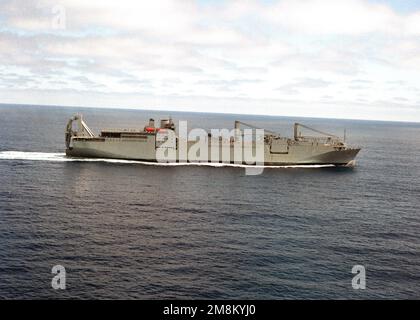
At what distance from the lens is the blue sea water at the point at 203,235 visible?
3559 cm

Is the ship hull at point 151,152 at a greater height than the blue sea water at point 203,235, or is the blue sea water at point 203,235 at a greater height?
the ship hull at point 151,152

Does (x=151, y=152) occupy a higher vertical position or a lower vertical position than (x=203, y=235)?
higher

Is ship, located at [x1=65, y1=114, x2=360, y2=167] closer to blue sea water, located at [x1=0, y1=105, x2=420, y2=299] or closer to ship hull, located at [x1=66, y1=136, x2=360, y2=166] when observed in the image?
ship hull, located at [x1=66, y1=136, x2=360, y2=166]

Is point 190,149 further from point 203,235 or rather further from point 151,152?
point 203,235

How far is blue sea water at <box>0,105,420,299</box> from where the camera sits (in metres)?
35.6

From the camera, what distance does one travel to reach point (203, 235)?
47688 mm

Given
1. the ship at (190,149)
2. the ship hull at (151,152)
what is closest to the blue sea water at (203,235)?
the ship hull at (151,152)

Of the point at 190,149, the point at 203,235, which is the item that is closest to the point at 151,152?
the point at 190,149

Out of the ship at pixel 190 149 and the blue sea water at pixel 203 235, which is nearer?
the blue sea water at pixel 203 235

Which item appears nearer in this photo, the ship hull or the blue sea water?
the blue sea water

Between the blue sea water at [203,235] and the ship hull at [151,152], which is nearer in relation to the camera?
the blue sea water at [203,235]

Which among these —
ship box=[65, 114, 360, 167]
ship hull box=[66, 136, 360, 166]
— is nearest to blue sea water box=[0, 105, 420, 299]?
ship hull box=[66, 136, 360, 166]

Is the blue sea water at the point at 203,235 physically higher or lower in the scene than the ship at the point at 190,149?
lower

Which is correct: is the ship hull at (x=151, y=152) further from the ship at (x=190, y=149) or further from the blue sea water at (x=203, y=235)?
the blue sea water at (x=203, y=235)
